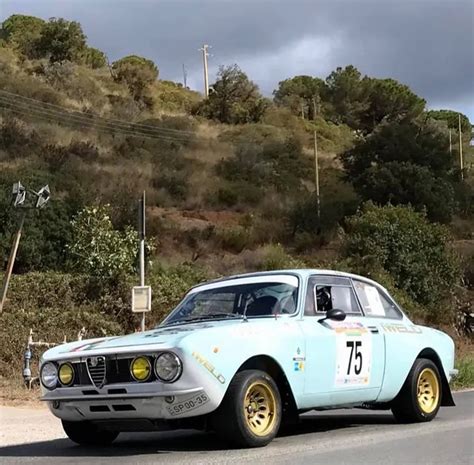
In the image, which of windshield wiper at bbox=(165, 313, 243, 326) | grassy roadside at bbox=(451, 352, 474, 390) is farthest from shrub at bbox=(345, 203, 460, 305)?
windshield wiper at bbox=(165, 313, 243, 326)

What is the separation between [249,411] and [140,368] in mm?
1028

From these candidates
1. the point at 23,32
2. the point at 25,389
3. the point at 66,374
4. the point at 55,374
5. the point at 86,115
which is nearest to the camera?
the point at 66,374

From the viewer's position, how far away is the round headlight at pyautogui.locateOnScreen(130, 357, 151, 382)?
7137mm

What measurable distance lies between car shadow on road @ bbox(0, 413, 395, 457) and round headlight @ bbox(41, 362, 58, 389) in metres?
0.65

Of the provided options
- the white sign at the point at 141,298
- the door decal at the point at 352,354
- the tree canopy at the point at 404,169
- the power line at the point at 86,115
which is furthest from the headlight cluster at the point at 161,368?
the power line at the point at 86,115

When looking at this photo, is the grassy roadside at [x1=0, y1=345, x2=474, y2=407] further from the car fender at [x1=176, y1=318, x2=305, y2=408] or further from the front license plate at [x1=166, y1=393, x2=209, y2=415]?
the front license plate at [x1=166, y1=393, x2=209, y2=415]

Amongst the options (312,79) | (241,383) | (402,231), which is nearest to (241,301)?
(241,383)

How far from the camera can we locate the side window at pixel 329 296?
28.3ft

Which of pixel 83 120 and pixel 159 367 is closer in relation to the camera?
pixel 159 367

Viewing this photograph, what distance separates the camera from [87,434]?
8180 mm

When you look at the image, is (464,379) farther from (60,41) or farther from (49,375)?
(60,41)

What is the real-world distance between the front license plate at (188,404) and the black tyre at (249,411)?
23 centimetres

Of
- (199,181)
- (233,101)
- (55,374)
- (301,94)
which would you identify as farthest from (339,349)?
(301,94)

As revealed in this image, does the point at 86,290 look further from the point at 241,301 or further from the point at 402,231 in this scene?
the point at 241,301
